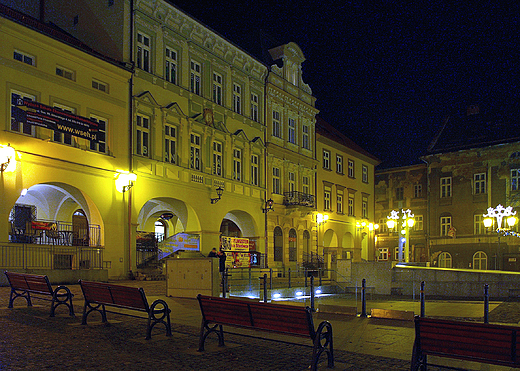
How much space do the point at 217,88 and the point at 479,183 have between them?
29.1m

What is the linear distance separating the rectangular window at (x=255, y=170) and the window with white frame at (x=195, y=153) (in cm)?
571

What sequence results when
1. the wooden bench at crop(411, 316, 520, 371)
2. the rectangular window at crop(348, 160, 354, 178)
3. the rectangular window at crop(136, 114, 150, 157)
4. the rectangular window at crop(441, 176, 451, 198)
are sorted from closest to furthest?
the wooden bench at crop(411, 316, 520, 371), the rectangular window at crop(136, 114, 150, 157), the rectangular window at crop(348, 160, 354, 178), the rectangular window at crop(441, 176, 451, 198)

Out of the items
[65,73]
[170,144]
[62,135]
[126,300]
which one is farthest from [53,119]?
[126,300]

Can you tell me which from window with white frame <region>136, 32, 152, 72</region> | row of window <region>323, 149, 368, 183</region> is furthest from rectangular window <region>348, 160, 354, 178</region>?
window with white frame <region>136, 32, 152, 72</region>

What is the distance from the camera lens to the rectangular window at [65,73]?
2261 cm

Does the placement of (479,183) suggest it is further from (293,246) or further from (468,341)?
(468,341)

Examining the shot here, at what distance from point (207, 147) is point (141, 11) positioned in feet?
27.2

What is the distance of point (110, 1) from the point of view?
26.0 m

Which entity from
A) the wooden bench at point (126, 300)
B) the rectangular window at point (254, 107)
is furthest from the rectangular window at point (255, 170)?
the wooden bench at point (126, 300)

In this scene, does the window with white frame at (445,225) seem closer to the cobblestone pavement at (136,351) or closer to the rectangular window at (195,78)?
the rectangular window at (195,78)

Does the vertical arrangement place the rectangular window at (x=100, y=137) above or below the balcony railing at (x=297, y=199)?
above

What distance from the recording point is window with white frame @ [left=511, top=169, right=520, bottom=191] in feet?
154

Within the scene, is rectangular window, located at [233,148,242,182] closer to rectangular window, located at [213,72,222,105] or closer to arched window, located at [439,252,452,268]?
rectangular window, located at [213,72,222,105]

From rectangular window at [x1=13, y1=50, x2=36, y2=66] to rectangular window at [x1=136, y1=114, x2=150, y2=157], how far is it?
5901 mm
